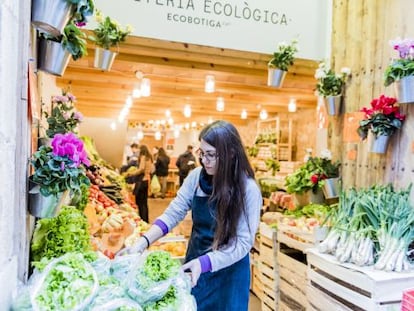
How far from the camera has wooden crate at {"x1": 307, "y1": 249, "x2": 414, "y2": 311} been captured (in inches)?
74.9

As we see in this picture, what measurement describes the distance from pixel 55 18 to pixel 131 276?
0.87m

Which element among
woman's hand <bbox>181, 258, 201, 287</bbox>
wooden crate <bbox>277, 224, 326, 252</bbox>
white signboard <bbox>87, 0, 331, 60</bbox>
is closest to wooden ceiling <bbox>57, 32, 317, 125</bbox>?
white signboard <bbox>87, 0, 331, 60</bbox>

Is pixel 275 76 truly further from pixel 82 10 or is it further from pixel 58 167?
pixel 58 167

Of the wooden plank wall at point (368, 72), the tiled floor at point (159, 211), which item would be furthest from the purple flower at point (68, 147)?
the tiled floor at point (159, 211)

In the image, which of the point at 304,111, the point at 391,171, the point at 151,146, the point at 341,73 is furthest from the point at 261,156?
the point at 151,146

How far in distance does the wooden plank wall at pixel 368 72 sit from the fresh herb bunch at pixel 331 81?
73 mm

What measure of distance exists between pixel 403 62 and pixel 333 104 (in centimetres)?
95

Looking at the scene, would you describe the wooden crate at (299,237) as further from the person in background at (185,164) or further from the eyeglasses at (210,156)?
the person in background at (185,164)

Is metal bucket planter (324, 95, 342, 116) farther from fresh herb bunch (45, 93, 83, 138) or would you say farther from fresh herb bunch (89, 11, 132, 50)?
fresh herb bunch (45, 93, 83, 138)

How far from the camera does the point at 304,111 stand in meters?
7.95

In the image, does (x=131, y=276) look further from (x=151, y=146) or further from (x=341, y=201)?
(x=151, y=146)

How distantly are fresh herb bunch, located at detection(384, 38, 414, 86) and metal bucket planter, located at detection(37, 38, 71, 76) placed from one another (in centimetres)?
203

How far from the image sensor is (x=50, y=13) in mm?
1157

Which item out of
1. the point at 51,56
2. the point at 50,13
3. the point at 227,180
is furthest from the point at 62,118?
the point at 227,180
